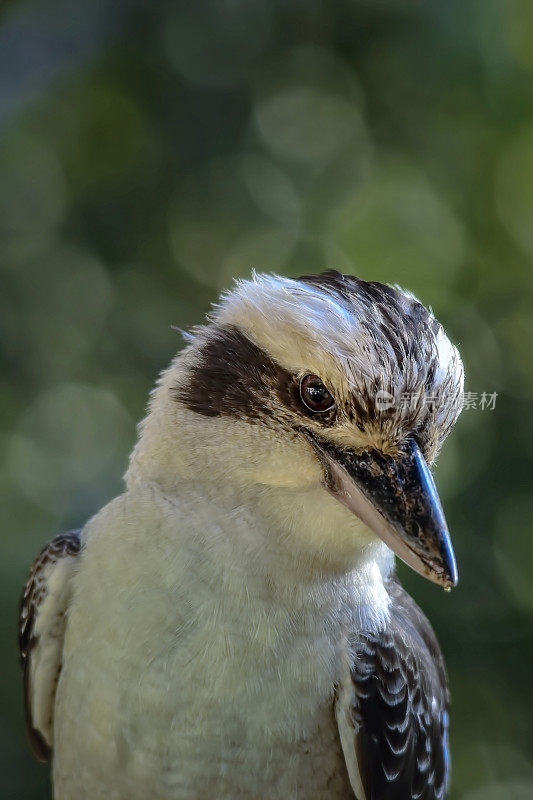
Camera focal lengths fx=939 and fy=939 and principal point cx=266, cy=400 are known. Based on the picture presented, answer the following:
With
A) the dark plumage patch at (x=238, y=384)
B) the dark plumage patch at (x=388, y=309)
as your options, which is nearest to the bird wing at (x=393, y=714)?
the dark plumage patch at (x=238, y=384)

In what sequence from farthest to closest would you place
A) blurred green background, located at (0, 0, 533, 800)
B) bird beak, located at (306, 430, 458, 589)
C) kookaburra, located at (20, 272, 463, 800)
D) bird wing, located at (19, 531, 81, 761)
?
blurred green background, located at (0, 0, 533, 800) < bird wing, located at (19, 531, 81, 761) < kookaburra, located at (20, 272, 463, 800) < bird beak, located at (306, 430, 458, 589)

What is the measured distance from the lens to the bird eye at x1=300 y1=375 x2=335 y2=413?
170cm

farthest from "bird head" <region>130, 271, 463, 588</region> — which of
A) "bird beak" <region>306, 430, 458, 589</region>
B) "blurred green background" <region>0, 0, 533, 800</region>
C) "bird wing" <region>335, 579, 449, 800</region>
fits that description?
"blurred green background" <region>0, 0, 533, 800</region>

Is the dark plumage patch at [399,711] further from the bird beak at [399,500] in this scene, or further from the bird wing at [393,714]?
the bird beak at [399,500]

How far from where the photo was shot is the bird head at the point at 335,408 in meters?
1.63

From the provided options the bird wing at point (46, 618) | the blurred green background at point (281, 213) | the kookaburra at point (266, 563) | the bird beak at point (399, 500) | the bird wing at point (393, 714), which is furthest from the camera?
the blurred green background at point (281, 213)

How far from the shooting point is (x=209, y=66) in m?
4.04

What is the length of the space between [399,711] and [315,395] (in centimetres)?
76

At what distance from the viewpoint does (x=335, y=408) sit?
1682mm

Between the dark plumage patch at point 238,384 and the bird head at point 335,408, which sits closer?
the bird head at point 335,408

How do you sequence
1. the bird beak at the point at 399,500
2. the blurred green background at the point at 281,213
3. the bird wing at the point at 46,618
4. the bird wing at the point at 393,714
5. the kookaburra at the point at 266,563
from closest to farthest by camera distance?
the bird beak at the point at 399,500, the kookaburra at the point at 266,563, the bird wing at the point at 393,714, the bird wing at the point at 46,618, the blurred green background at the point at 281,213

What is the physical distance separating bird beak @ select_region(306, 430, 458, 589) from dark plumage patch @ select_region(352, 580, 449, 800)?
40 centimetres

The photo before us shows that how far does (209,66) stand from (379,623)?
2.85 metres

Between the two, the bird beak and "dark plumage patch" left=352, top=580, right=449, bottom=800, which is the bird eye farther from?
"dark plumage patch" left=352, top=580, right=449, bottom=800
